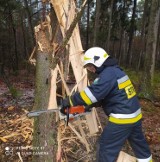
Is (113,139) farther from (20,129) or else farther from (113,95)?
(20,129)

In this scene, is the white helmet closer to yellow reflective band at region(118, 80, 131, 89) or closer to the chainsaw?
yellow reflective band at region(118, 80, 131, 89)

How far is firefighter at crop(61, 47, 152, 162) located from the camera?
3.45 m

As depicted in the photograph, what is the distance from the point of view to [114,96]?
11.8 feet

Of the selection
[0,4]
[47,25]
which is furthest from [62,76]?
[0,4]

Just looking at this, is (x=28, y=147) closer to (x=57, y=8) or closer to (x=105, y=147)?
(x=105, y=147)

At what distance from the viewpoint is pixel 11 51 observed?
21.1 m

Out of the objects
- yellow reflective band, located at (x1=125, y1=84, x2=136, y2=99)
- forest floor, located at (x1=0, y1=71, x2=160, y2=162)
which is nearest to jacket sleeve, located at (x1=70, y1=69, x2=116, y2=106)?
yellow reflective band, located at (x1=125, y1=84, x2=136, y2=99)

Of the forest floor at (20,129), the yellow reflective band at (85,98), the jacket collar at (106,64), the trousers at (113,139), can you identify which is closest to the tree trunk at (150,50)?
the forest floor at (20,129)

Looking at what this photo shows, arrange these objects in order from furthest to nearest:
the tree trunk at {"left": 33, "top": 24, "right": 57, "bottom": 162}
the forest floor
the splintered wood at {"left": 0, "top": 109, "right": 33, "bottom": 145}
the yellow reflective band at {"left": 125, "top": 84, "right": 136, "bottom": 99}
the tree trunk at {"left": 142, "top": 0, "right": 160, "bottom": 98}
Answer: the tree trunk at {"left": 142, "top": 0, "right": 160, "bottom": 98}
the splintered wood at {"left": 0, "top": 109, "right": 33, "bottom": 145}
the forest floor
the yellow reflective band at {"left": 125, "top": 84, "right": 136, "bottom": 99}
the tree trunk at {"left": 33, "top": 24, "right": 57, "bottom": 162}

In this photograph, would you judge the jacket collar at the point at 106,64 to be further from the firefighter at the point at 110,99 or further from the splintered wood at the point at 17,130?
the splintered wood at the point at 17,130

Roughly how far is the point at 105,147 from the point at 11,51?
61.0 ft

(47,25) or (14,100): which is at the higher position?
(47,25)

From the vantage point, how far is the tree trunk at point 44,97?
3541mm

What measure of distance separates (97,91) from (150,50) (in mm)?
6192
